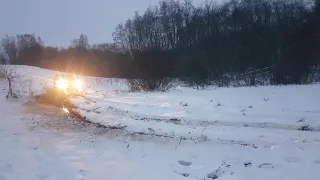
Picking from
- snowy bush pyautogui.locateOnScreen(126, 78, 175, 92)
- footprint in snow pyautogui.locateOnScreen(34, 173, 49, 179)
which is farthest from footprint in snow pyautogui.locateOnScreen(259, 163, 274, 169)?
snowy bush pyautogui.locateOnScreen(126, 78, 175, 92)

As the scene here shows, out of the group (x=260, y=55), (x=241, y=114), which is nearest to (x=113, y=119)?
(x=241, y=114)

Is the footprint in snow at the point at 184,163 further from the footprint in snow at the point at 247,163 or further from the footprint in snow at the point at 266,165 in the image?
the footprint in snow at the point at 266,165

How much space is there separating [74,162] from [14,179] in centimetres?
143

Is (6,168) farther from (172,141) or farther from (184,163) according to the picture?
(172,141)

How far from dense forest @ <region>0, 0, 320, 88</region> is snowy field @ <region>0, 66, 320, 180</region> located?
1157cm

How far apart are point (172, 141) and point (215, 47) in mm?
39338

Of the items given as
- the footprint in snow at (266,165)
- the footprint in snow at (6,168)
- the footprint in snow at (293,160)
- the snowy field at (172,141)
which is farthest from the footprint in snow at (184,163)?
the footprint in snow at (6,168)

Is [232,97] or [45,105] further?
[45,105]

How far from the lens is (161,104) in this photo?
52.9 ft

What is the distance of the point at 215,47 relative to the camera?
1854 inches

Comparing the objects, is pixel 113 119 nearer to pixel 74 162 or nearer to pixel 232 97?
pixel 74 162

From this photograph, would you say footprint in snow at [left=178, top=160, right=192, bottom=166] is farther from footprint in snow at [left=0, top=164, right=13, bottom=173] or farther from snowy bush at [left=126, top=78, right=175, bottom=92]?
snowy bush at [left=126, top=78, right=175, bottom=92]

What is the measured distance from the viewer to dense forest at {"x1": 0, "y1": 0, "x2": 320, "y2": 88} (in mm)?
28453

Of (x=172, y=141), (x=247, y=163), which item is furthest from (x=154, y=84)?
(x=247, y=163)
